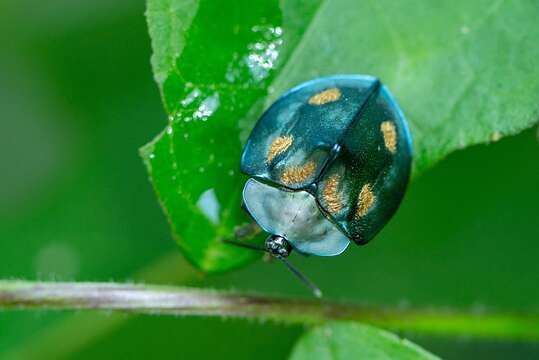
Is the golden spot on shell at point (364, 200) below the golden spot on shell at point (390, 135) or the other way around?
below

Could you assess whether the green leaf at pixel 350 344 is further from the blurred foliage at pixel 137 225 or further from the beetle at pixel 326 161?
the blurred foliage at pixel 137 225

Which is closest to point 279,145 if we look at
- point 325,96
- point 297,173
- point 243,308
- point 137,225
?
point 297,173

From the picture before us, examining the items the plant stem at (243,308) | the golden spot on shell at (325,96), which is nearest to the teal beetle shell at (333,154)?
the golden spot on shell at (325,96)

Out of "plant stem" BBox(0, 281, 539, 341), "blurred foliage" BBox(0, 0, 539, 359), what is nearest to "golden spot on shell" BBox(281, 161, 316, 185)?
"plant stem" BBox(0, 281, 539, 341)

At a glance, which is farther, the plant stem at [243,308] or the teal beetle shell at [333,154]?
the teal beetle shell at [333,154]

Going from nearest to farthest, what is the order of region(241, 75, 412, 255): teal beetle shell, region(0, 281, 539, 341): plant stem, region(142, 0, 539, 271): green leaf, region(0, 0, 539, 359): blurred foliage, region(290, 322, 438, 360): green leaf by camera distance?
region(0, 281, 539, 341): plant stem, region(290, 322, 438, 360): green leaf, region(142, 0, 539, 271): green leaf, region(241, 75, 412, 255): teal beetle shell, region(0, 0, 539, 359): blurred foliage

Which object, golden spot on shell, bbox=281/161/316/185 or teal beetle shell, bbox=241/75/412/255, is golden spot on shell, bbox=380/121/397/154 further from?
golden spot on shell, bbox=281/161/316/185
